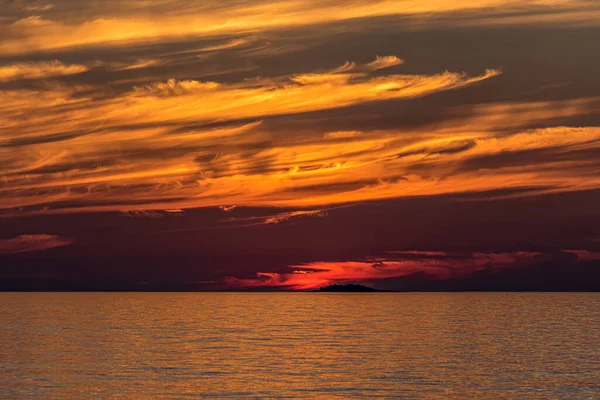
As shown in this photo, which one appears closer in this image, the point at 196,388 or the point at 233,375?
the point at 196,388

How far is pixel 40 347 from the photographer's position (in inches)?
3792

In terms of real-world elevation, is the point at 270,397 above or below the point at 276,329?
above

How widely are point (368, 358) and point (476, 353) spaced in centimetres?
1414

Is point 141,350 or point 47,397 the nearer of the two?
point 47,397

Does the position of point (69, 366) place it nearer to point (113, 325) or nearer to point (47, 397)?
point (47, 397)

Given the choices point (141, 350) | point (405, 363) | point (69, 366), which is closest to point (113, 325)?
point (141, 350)

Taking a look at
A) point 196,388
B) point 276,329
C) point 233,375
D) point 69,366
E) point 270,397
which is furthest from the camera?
point 276,329

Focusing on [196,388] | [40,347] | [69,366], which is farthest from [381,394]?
[40,347]

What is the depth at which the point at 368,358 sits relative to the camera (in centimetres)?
8400

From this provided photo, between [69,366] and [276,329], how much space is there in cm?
5769

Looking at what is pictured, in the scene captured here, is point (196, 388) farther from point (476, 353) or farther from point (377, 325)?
point (377, 325)

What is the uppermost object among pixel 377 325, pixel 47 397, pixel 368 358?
pixel 47 397

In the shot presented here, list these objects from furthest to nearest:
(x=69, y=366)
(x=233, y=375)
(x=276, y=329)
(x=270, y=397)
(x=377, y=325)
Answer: (x=377, y=325), (x=276, y=329), (x=69, y=366), (x=233, y=375), (x=270, y=397)

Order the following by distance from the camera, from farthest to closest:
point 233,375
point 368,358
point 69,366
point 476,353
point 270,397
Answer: point 476,353 < point 368,358 < point 69,366 < point 233,375 < point 270,397
